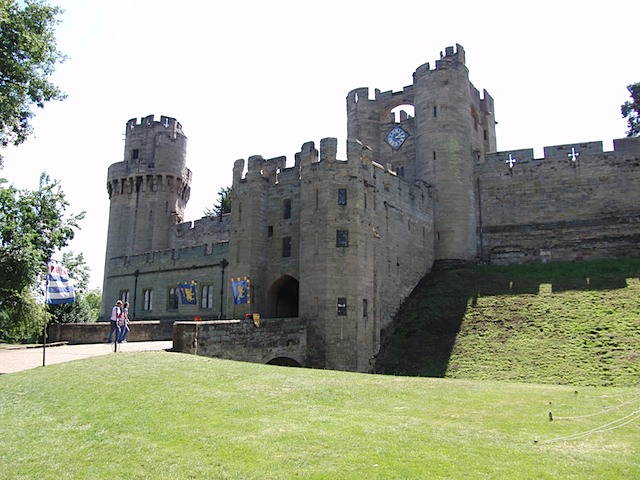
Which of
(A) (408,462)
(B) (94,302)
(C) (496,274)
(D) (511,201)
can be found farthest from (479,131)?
(B) (94,302)

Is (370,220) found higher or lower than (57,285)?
higher

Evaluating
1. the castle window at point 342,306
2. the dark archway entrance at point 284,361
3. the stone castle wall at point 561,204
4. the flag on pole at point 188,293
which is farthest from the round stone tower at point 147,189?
the stone castle wall at point 561,204

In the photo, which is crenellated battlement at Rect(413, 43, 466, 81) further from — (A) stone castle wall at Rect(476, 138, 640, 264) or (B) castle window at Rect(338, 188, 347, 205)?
(B) castle window at Rect(338, 188, 347, 205)

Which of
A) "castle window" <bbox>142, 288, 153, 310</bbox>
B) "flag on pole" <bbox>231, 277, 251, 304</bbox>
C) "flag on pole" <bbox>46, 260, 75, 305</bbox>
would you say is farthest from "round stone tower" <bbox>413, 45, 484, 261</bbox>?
"flag on pole" <bbox>46, 260, 75, 305</bbox>

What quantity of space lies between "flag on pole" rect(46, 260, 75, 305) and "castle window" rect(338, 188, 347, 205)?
1239 cm

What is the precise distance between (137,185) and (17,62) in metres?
29.9

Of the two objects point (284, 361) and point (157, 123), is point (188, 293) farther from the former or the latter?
point (157, 123)

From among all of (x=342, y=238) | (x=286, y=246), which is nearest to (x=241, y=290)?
(x=286, y=246)

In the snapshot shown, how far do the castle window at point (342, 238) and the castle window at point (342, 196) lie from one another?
1.35m

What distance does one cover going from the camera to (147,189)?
150 ft

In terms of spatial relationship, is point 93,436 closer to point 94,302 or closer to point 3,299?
point 3,299

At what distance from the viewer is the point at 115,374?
1312 centimetres

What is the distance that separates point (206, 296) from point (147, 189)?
16194 millimetres

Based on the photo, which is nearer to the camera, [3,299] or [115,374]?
[115,374]
